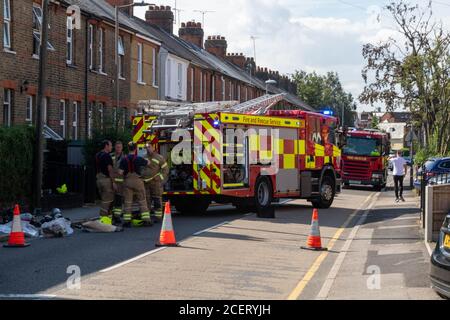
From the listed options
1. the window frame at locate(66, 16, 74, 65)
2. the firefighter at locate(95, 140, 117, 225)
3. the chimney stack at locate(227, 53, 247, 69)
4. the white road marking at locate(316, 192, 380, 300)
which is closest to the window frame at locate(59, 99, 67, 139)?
the window frame at locate(66, 16, 74, 65)

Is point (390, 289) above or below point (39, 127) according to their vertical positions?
below

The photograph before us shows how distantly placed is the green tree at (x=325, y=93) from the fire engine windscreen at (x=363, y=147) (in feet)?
189

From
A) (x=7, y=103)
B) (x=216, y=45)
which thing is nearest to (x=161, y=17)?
(x=216, y=45)

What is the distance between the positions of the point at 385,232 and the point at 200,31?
130 ft

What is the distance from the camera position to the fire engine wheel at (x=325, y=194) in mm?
23247

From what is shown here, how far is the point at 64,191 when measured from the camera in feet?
69.5

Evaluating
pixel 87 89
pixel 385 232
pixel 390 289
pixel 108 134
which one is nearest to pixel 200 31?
pixel 87 89

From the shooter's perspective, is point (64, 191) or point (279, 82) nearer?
point (64, 191)

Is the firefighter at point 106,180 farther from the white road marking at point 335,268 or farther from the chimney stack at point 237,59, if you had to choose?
the chimney stack at point 237,59

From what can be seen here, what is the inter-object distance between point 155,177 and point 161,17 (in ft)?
103

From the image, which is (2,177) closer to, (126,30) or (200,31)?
(126,30)

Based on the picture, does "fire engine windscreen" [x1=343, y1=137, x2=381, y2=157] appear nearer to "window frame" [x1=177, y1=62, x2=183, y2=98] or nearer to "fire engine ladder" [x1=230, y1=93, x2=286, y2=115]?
"window frame" [x1=177, y1=62, x2=183, y2=98]

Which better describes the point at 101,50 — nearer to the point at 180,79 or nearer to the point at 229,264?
the point at 180,79

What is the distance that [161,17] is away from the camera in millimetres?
47594
